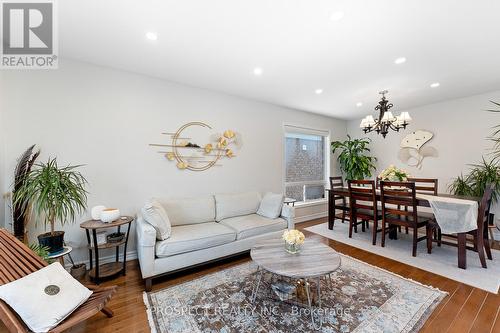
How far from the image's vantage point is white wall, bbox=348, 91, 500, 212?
3.79m

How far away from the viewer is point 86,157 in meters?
2.62

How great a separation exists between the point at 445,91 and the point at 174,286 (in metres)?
5.19

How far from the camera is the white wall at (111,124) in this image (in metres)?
2.34

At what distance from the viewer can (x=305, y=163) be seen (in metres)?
5.14

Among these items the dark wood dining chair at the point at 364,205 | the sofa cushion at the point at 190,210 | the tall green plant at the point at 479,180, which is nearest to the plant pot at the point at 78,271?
the sofa cushion at the point at 190,210

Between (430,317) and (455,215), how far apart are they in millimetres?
1493

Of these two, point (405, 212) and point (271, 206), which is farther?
point (271, 206)

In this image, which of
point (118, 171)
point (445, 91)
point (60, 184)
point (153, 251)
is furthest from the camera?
point (445, 91)

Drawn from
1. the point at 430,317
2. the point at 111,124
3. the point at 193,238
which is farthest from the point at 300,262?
the point at 111,124

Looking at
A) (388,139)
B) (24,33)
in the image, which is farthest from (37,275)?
(388,139)

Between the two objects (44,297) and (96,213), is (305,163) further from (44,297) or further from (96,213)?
(44,297)

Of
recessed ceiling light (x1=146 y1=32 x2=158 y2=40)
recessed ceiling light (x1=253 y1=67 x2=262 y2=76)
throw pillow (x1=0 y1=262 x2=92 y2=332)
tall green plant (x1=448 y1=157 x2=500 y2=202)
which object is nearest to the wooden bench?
throw pillow (x1=0 y1=262 x2=92 y2=332)

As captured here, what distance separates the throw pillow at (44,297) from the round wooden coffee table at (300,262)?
1365 mm

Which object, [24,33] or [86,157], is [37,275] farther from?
[24,33]
